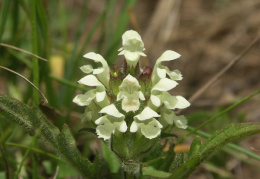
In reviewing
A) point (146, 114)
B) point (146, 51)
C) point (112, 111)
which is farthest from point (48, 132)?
point (146, 51)

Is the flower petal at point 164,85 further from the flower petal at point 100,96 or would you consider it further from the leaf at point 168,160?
the leaf at point 168,160

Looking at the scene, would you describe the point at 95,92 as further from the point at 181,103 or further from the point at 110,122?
the point at 181,103

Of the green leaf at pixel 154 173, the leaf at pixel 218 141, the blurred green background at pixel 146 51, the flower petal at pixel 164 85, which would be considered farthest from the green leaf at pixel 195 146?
the blurred green background at pixel 146 51

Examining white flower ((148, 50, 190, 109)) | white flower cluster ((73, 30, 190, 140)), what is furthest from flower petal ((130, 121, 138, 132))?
white flower ((148, 50, 190, 109))

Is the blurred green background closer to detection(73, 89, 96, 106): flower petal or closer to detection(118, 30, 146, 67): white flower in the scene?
detection(73, 89, 96, 106): flower petal

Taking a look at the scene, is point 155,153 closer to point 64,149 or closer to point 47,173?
point 64,149

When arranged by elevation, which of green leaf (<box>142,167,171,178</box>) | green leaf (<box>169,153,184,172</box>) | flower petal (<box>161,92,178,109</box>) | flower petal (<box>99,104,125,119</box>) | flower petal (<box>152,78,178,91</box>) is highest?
flower petal (<box>152,78,178,91</box>)
